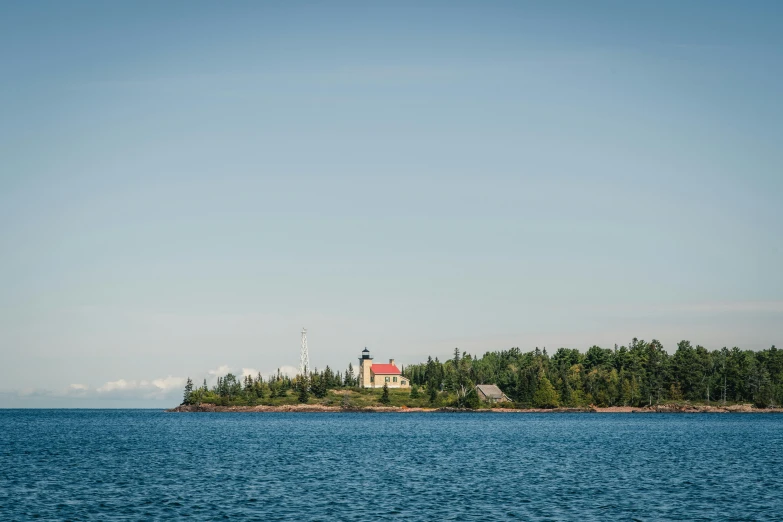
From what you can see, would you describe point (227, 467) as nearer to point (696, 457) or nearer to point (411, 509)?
point (411, 509)

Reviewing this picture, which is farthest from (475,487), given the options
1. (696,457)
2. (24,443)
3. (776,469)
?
(24,443)

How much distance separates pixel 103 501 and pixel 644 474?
157 ft

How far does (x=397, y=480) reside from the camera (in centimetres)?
6600

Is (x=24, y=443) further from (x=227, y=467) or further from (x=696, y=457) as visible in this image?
(x=696, y=457)

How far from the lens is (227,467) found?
78.2 metres

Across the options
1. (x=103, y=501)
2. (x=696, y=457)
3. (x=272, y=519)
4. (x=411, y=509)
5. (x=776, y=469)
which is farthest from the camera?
(x=696, y=457)

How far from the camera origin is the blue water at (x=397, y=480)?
166 ft

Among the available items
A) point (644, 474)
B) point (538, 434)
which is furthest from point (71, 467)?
point (538, 434)

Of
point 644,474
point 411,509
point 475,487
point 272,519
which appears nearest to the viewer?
point 272,519

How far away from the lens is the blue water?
50.5m

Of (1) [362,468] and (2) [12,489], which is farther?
(1) [362,468]

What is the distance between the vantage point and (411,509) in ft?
166

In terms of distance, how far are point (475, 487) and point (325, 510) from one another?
15.5 meters

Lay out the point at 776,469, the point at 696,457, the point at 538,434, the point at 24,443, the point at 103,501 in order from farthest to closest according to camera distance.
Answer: the point at 538,434, the point at 24,443, the point at 696,457, the point at 776,469, the point at 103,501
